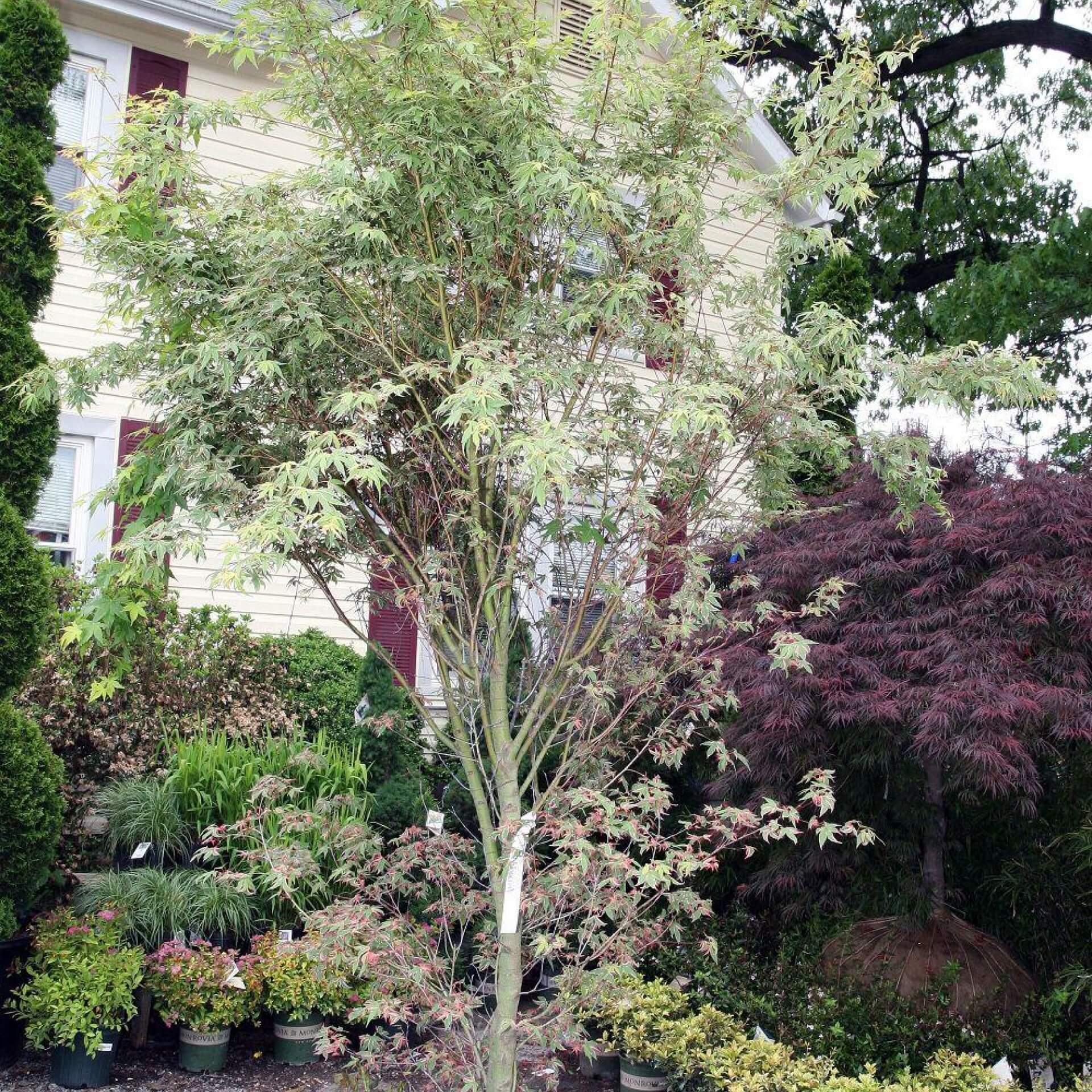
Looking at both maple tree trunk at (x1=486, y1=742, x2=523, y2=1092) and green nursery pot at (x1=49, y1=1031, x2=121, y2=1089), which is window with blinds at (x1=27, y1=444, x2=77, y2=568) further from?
maple tree trunk at (x1=486, y1=742, x2=523, y2=1092)

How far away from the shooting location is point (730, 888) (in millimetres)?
6734

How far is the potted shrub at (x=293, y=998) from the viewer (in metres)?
5.35

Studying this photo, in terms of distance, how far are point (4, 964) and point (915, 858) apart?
4.77 m

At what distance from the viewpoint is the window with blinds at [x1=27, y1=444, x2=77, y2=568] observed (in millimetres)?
7992

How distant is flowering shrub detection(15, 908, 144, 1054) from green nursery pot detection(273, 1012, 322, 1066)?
0.75 meters

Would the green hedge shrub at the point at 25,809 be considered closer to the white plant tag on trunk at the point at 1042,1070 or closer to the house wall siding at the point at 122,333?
the house wall siding at the point at 122,333

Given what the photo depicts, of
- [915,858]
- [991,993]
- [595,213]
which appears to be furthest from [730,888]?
[595,213]

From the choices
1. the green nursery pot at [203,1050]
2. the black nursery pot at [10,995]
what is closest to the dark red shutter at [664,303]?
the green nursery pot at [203,1050]

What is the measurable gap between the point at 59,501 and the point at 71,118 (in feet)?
9.97

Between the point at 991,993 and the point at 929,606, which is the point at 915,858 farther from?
the point at 929,606

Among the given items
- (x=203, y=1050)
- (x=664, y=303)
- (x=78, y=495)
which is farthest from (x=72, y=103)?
(x=203, y=1050)

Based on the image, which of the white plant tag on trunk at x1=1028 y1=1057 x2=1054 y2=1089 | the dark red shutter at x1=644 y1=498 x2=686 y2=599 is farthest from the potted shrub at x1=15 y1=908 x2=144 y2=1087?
the white plant tag on trunk at x1=1028 y1=1057 x2=1054 y2=1089

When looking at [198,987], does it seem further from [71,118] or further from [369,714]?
[71,118]

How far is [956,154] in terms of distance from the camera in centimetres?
1955
